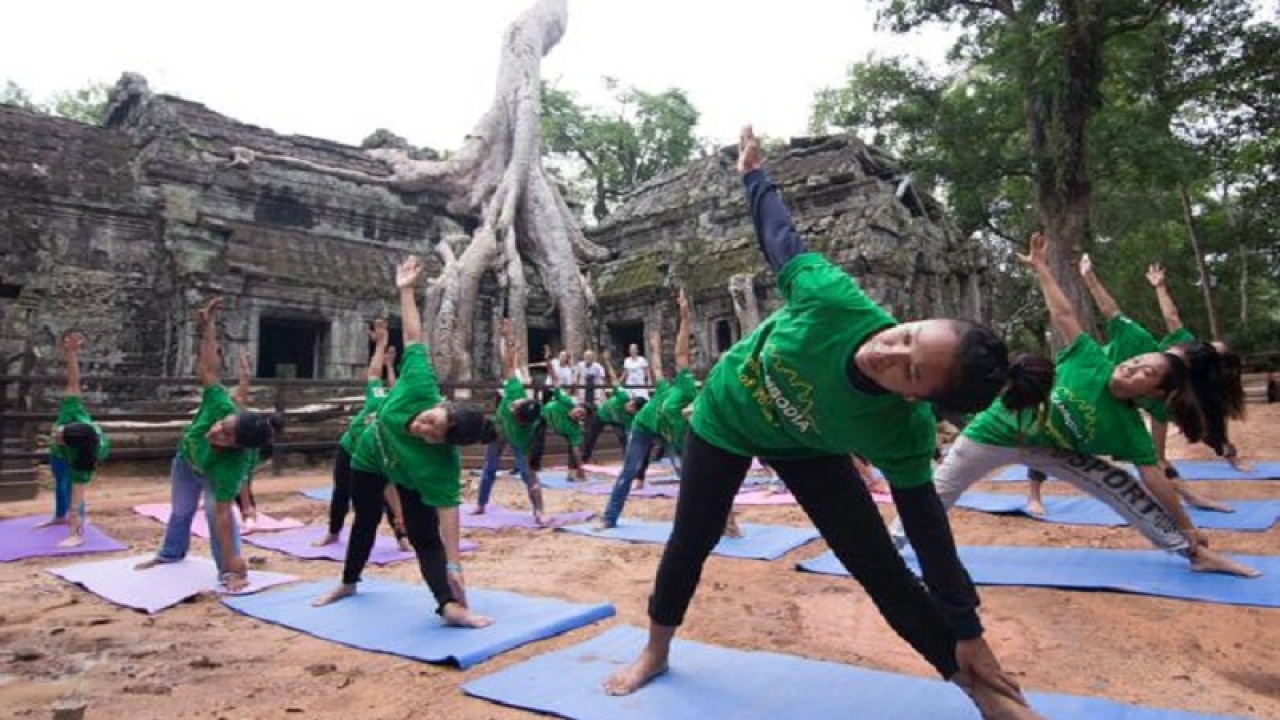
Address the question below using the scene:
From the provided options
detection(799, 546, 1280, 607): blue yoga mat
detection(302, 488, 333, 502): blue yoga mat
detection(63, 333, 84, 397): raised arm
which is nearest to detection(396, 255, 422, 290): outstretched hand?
detection(799, 546, 1280, 607): blue yoga mat

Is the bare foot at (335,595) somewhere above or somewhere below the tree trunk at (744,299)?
below

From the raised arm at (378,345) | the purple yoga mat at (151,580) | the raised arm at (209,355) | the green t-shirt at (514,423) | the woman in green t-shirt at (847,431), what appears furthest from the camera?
the green t-shirt at (514,423)

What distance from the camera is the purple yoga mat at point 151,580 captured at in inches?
177

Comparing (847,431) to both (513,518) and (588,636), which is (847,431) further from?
(513,518)

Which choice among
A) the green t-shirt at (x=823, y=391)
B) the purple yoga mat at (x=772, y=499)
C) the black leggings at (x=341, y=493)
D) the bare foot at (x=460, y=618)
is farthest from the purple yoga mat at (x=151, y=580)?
the purple yoga mat at (x=772, y=499)

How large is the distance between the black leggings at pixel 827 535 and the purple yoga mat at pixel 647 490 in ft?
20.7

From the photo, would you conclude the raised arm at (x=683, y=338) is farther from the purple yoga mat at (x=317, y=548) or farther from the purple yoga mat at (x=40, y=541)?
the purple yoga mat at (x=40, y=541)

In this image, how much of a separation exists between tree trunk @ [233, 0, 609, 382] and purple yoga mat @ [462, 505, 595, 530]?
735cm

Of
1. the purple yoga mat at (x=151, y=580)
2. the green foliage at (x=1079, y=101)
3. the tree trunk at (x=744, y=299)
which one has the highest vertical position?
the green foliage at (x=1079, y=101)

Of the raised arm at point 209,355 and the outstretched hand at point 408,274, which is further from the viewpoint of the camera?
the raised arm at point 209,355

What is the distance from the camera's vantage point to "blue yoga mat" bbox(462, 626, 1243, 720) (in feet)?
8.32

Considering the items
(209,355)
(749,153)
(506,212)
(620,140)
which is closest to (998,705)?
(749,153)

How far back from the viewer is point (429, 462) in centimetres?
387

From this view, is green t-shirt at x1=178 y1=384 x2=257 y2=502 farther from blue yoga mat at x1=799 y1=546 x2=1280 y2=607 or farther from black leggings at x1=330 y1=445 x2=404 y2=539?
blue yoga mat at x1=799 y1=546 x2=1280 y2=607
